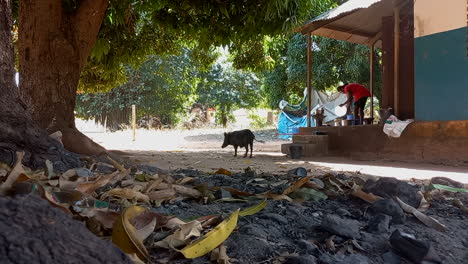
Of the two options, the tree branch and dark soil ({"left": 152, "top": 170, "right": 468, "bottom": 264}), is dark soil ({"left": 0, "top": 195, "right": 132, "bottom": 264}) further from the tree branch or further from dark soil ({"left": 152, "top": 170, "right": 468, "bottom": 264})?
the tree branch

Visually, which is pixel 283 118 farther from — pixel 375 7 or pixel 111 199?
pixel 111 199

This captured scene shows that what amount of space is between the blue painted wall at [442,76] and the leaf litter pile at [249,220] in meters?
4.79

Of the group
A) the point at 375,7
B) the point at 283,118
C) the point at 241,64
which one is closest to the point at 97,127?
the point at 283,118

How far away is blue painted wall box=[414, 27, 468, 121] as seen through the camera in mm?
7035

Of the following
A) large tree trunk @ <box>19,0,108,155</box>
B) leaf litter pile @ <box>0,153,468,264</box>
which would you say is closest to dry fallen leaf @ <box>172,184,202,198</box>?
leaf litter pile @ <box>0,153,468,264</box>

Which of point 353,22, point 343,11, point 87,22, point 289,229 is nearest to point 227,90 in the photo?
point 353,22

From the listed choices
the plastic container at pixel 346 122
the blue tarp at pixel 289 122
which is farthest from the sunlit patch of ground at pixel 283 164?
the blue tarp at pixel 289 122

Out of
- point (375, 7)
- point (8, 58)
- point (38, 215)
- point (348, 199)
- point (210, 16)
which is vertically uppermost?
point (375, 7)

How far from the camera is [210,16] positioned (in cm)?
693

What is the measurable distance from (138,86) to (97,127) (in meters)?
4.40

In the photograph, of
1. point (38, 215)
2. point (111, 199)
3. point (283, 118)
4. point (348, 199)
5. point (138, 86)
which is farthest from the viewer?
point (138, 86)

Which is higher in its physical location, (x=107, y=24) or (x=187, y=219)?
(x=107, y=24)

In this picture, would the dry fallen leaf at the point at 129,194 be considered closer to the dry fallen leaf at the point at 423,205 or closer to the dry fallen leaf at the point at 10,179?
the dry fallen leaf at the point at 10,179

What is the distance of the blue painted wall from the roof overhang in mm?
1492
